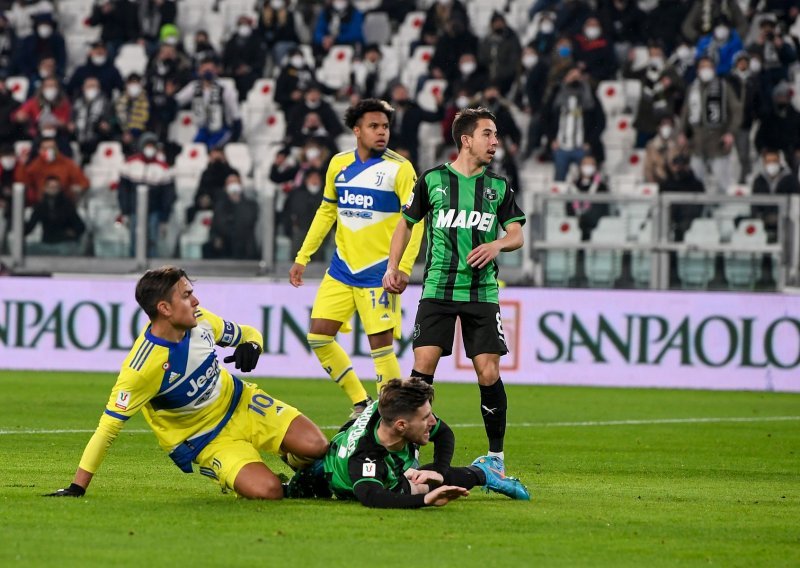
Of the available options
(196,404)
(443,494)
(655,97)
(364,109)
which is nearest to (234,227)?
(655,97)

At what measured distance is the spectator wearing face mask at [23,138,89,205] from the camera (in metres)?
19.4

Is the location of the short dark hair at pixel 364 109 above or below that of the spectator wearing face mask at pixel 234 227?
above


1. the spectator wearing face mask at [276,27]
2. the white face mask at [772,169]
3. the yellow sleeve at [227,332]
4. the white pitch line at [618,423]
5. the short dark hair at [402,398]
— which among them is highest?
the spectator wearing face mask at [276,27]

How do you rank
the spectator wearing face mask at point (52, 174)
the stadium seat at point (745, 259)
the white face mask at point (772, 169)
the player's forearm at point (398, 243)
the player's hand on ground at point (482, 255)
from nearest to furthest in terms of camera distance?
the player's hand on ground at point (482, 255) → the player's forearm at point (398, 243) → the stadium seat at point (745, 259) → the spectator wearing face mask at point (52, 174) → the white face mask at point (772, 169)

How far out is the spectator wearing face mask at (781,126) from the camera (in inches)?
820

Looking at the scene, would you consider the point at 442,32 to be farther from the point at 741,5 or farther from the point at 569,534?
the point at 569,534

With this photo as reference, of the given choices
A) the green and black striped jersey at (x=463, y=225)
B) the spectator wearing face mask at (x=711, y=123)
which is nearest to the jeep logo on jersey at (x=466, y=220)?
the green and black striped jersey at (x=463, y=225)

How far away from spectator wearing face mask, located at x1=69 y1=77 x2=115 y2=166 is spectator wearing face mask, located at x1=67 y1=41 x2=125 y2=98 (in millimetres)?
383

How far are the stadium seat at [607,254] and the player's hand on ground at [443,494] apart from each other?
35.9 ft

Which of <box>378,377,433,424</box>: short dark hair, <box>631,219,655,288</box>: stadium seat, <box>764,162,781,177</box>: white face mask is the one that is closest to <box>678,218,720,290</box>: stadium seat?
<box>631,219,655,288</box>: stadium seat

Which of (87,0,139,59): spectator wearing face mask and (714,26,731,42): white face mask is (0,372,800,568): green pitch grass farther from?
(87,0,139,59): spectator wearing face mask

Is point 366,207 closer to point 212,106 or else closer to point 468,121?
point 468,121

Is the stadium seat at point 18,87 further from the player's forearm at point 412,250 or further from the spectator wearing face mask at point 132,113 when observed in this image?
the player's forearm at point 412,250

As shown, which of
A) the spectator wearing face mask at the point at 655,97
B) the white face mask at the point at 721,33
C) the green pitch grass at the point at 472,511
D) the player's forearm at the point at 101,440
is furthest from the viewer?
the white face mask at the point at 721,33
